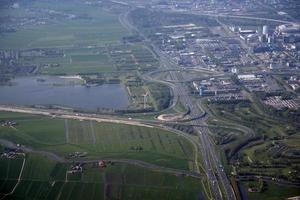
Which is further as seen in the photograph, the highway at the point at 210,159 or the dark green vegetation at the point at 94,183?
the highway at the point at 210,159

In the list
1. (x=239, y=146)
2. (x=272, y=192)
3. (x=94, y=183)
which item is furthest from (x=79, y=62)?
(x=272, y=192)

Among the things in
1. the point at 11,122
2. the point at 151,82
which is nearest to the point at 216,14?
the point at 151,82

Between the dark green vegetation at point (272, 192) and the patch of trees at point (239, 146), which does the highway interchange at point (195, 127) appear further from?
the dark green vegetation at point (272, 192)

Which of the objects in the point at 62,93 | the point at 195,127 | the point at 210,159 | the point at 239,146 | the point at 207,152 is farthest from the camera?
the point at 62,93

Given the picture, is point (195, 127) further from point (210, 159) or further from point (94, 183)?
point (94, 183)

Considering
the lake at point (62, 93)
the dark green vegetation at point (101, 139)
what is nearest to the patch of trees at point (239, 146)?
the dark green vegetation at point (101, 139)

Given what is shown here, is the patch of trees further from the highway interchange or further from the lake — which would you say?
the lake
